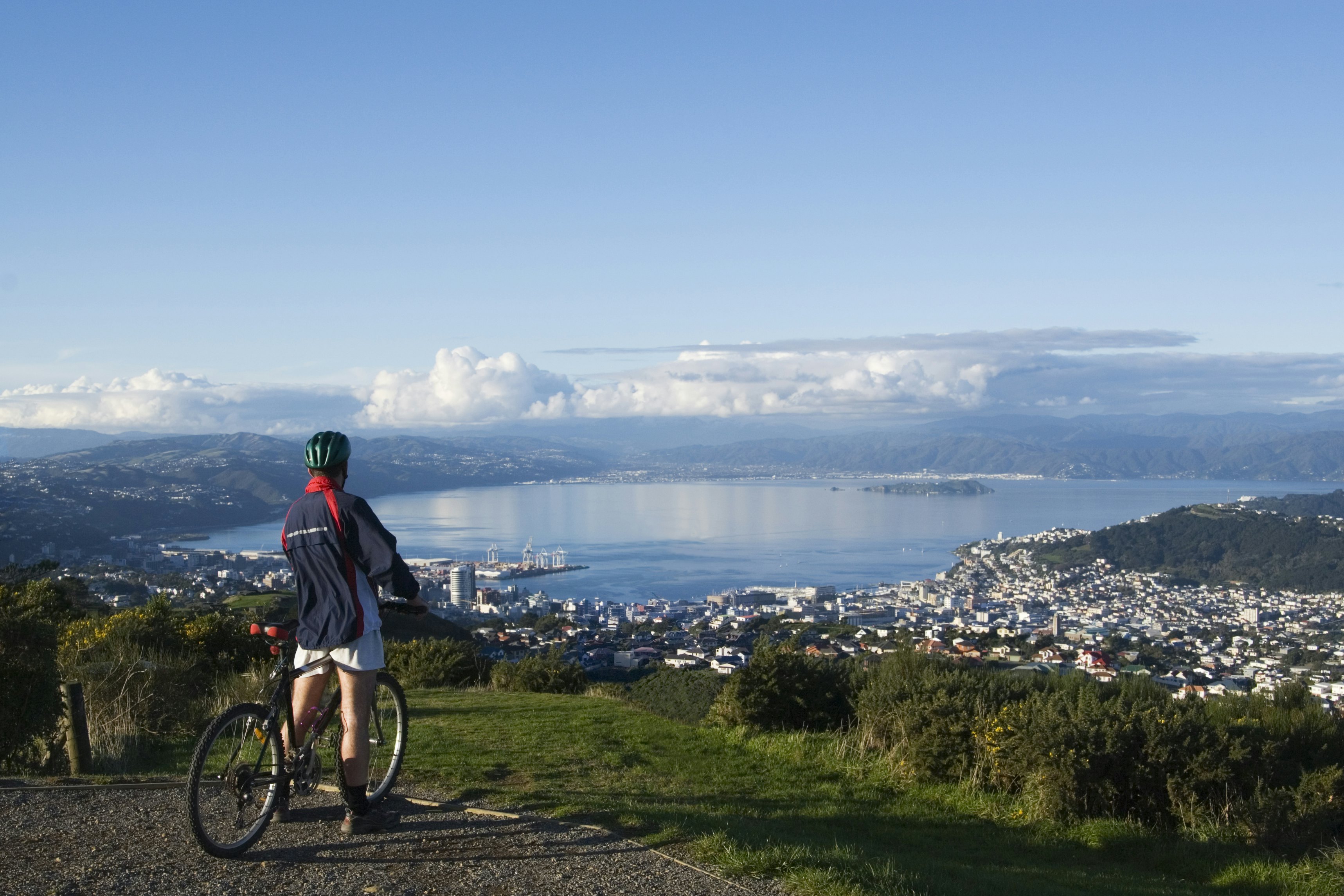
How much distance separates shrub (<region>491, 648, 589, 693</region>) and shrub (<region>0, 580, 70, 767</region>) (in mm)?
7133

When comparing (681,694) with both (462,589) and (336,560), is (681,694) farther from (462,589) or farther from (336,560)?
(462,589)

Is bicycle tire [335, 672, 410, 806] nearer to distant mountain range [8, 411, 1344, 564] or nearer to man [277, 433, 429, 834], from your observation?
man [277, 433, 429, 834]

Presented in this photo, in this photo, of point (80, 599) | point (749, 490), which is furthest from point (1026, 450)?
point (80, 599)

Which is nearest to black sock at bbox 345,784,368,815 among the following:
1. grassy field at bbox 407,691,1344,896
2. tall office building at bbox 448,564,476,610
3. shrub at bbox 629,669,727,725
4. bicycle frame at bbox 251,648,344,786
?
bicycle frame at bbox 251,648,344,786

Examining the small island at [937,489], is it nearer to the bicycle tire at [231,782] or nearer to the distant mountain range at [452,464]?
the distant mountain range at [452,464]

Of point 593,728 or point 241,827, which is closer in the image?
point 241,827

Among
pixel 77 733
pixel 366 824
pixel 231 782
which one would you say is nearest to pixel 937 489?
pixel 77 733

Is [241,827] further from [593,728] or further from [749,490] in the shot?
[749,490]

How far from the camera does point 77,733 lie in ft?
19.6

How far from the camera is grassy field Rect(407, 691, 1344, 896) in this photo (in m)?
4.44

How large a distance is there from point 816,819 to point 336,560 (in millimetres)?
3067

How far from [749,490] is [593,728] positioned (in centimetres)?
11574

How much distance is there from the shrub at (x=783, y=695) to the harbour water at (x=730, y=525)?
116 ft

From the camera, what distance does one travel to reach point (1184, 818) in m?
6.18
